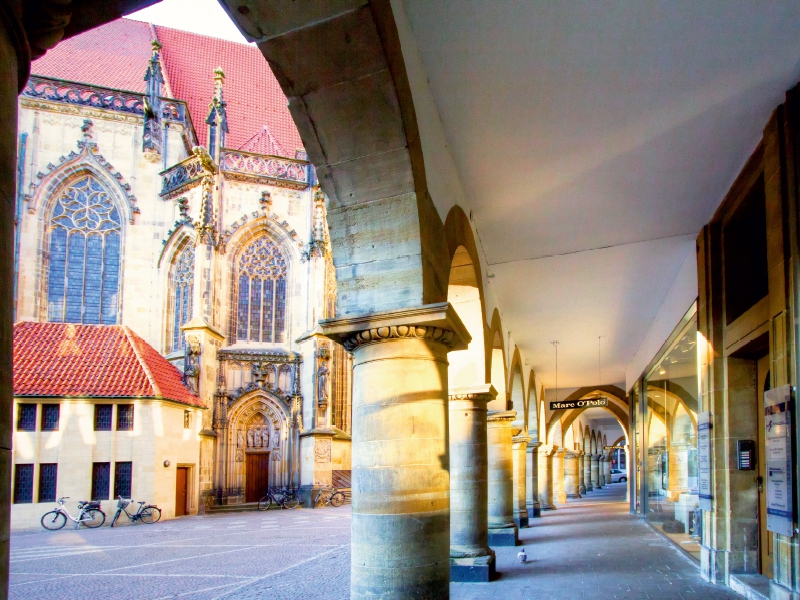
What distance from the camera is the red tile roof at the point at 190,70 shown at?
33875 mm

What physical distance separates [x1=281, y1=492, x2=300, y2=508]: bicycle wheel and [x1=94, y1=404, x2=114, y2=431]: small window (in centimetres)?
839

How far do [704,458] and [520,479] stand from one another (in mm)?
9892

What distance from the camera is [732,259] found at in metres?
9.84

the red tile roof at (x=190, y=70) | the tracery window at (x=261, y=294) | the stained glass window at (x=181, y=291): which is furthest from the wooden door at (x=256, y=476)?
the red tile roof at (x=190, y=70)

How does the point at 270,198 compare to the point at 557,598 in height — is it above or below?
above

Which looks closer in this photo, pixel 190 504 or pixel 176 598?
pixel 176 598

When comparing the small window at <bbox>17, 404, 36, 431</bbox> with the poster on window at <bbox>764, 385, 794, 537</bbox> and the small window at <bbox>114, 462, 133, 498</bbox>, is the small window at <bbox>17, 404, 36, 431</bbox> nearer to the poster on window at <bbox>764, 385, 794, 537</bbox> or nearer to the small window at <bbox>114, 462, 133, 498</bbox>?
the small window at <bbox>114, 462, 133, 498</bbox>

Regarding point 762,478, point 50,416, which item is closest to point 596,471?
point 50,416

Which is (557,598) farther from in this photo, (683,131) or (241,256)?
(241,256)

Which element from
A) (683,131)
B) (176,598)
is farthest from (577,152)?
(176,598)

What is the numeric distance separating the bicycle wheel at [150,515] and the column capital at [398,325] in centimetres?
1822

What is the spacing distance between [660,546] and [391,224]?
11.4 meters

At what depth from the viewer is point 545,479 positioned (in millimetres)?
27766

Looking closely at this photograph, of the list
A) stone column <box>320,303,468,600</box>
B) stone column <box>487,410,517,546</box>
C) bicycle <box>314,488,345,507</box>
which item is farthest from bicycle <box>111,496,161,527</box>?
stone column <box>320,303,468,600</box>
